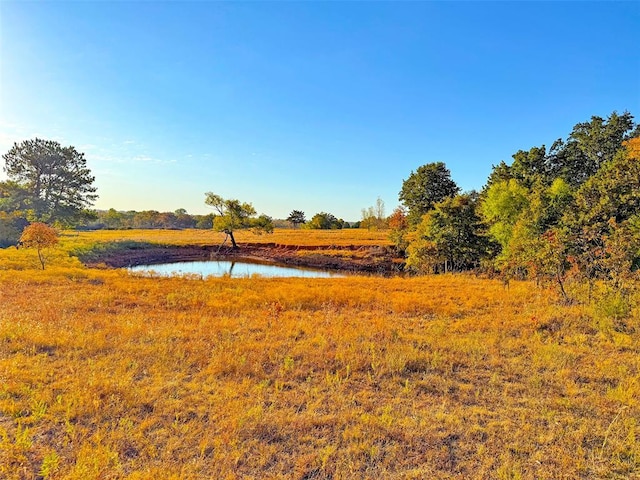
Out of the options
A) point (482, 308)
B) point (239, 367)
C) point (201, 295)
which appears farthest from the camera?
point (201, 295)

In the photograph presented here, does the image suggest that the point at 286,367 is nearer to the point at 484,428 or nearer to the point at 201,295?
the point at 484,428

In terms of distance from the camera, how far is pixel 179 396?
530 cm

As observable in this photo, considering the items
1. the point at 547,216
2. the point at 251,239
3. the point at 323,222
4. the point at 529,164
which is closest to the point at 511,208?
the point at 547,216

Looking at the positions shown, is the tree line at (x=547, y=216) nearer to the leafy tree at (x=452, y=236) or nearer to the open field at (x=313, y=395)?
the leafy tree at (x=452, y=236)

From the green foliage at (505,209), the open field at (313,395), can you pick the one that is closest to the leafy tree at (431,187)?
the green foliage at (505,209)

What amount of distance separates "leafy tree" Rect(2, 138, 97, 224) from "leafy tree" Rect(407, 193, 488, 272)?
3759cm

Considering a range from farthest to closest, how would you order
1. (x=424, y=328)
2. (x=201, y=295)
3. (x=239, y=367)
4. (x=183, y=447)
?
(x=201, y=295)
(x=424, y=328)
(x=239, y=367)
(x=183, y=447)

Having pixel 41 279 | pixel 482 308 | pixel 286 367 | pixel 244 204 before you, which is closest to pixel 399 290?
pixel 482 308

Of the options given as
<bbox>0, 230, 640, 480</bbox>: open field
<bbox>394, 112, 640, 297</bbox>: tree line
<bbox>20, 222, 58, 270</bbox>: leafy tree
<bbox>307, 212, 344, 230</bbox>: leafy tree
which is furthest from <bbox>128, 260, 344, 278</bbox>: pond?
<bbox>307, 212, 344, 230</bbox>: leafy tree

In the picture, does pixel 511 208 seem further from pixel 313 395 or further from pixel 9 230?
pixel 9 230

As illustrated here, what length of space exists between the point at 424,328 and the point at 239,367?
5.81m

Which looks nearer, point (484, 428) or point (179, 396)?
point (484, 428)

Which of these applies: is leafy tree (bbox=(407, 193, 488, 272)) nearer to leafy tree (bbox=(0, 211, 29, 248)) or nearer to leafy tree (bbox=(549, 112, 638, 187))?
leafy tree (bbox=(549, 112, 638, 187))

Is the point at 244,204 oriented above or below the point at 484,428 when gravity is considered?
above
